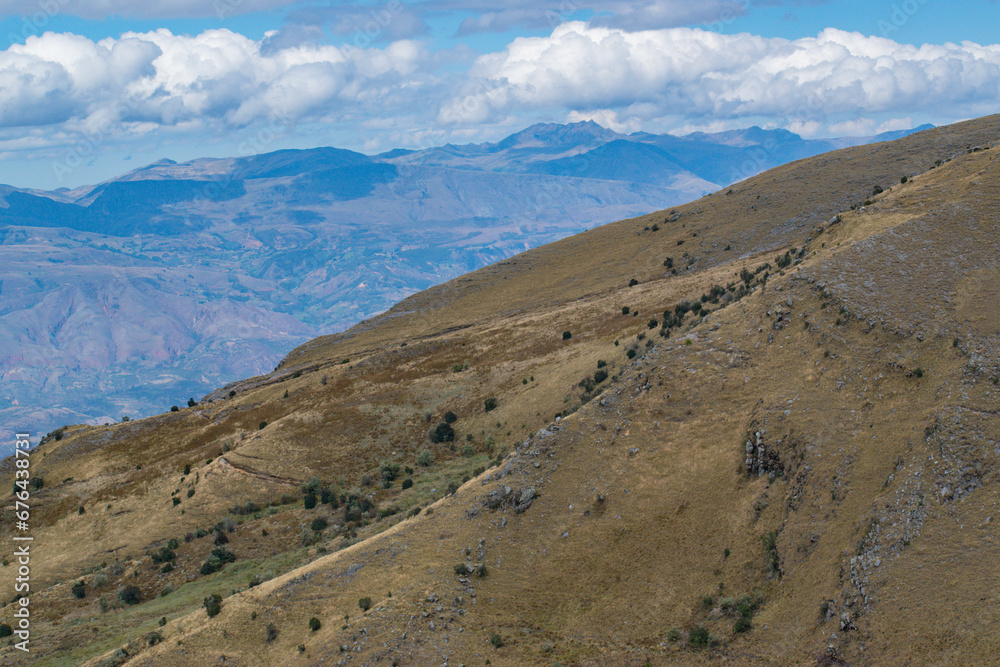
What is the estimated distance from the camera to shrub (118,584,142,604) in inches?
1999

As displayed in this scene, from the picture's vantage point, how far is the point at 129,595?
51.1 metres

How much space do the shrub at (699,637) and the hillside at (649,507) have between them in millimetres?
97

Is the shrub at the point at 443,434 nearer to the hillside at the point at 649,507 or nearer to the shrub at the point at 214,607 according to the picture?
the hillside at the point at 649,507

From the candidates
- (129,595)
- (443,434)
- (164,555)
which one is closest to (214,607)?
(129,595)

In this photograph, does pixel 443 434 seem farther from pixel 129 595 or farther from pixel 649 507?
pixel 649 507

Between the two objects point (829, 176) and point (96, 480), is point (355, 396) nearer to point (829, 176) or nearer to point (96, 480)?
Answer: point (96, 480)

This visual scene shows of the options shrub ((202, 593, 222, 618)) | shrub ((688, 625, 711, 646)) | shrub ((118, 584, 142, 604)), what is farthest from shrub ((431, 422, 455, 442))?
shrub ((688, 625, 711, 646))

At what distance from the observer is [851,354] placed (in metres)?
39.7

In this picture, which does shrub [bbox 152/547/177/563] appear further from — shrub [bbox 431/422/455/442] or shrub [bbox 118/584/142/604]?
shrub [bbox 431/422/455/442]

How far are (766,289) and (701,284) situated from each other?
31164 mm

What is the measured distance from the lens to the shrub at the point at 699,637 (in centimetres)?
3012

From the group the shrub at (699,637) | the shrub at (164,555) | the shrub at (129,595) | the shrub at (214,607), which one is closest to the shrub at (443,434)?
the shrub at (164,555)

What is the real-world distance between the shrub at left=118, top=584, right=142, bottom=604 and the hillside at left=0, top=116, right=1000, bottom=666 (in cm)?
37

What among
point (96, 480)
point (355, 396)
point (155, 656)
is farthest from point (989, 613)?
point (96, 480)
